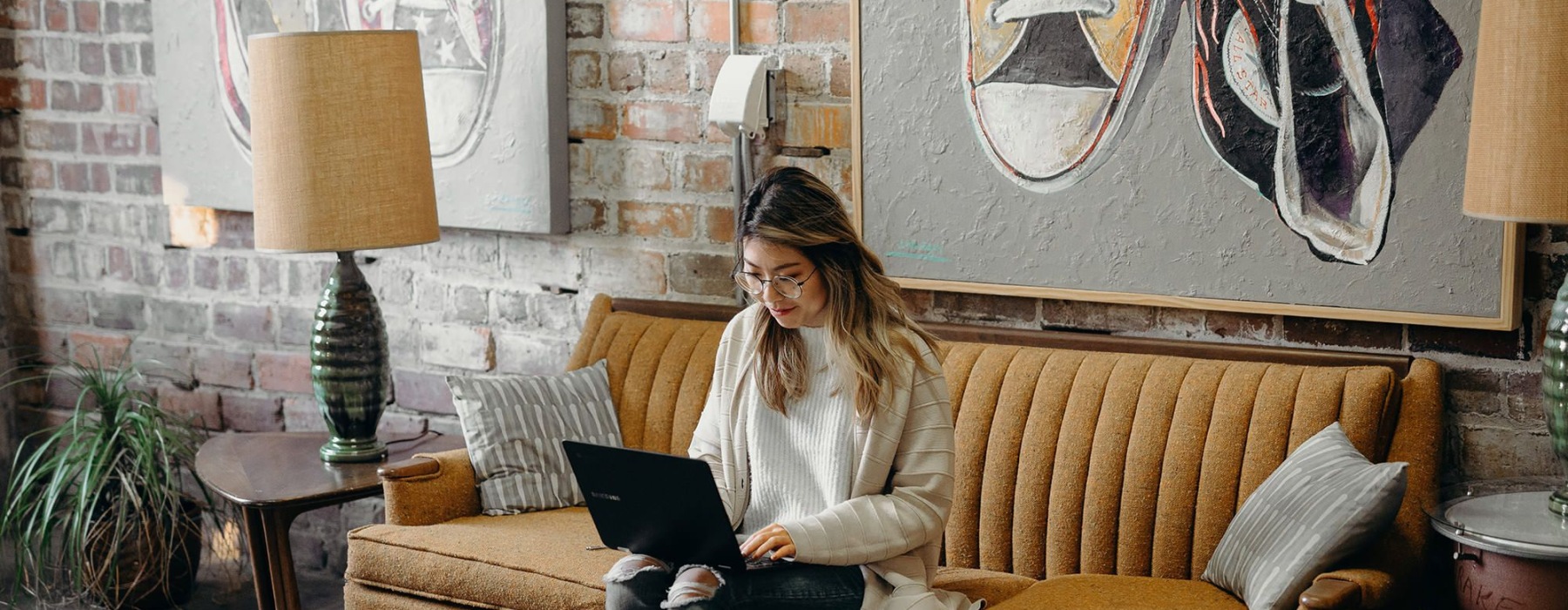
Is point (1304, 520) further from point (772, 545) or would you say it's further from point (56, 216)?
point (56, 216)

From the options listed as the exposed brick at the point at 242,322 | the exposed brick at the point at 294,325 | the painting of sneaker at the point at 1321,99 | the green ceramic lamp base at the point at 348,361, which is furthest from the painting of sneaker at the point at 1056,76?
the exposed brick at the point at 242,322

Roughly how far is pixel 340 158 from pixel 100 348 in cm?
162

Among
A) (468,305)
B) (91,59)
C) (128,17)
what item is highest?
(128,17)

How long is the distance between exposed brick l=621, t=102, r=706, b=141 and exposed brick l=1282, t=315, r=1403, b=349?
1322 mm

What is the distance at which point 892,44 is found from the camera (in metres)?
3.04

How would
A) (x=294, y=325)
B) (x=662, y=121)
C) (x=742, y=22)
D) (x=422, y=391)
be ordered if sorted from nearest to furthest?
(x=742, y=22), (x=662, y=121), (x=422, y=391), (x=294, y=325)

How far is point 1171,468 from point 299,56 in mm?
1830

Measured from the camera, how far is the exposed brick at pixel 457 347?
363cm

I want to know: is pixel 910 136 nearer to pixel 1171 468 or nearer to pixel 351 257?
pixel 1171 468

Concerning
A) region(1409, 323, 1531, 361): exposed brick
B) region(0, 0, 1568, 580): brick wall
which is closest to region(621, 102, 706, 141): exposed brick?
region(0, 0, 1568, 580): brick wall

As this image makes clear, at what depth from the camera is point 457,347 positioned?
3664 mm

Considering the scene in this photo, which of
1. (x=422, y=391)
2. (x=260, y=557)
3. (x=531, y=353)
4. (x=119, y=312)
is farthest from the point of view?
(x=119, y=312)

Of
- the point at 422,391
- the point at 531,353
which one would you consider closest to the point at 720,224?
the point at 531,353

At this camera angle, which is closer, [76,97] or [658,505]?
[658,505]
